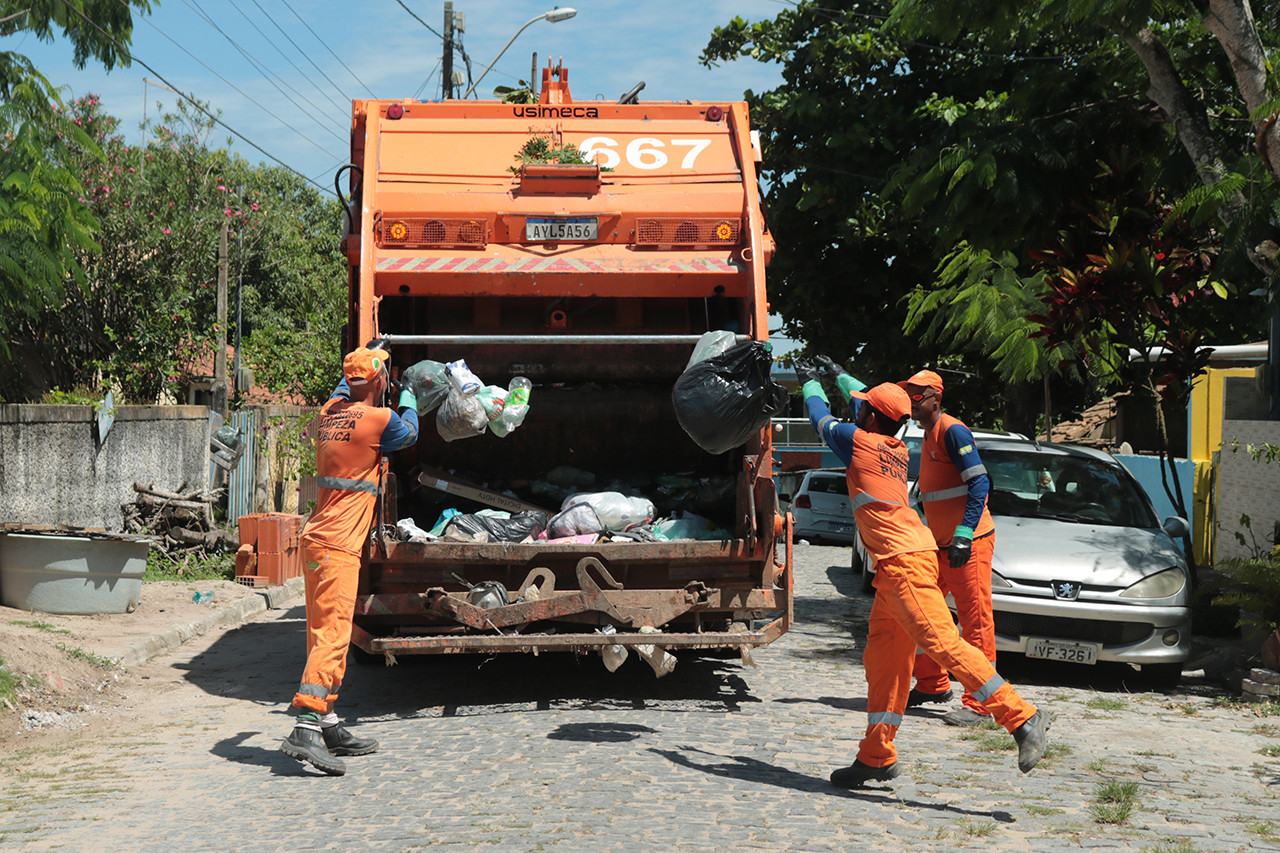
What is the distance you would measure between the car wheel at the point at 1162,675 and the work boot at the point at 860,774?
3.10 meters

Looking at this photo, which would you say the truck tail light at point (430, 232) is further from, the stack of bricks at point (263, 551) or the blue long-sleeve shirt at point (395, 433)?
the stack of bricks at point (263, 551)

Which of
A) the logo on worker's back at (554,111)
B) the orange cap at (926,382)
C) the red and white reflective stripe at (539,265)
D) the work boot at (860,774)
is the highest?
the logo on worker's back at (554,111)

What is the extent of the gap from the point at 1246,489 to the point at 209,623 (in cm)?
810

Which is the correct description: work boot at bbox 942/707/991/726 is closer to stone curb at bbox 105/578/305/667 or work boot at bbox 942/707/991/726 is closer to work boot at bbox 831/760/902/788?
work boot at bbox 831/760/902/788

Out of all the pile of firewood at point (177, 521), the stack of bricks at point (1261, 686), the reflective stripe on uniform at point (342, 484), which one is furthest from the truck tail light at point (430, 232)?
the pile of firewood at point (177, 521)

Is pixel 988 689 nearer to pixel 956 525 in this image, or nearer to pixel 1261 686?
pixel 956 525

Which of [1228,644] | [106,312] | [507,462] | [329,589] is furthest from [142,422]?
[1228,644]

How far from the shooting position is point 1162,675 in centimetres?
740

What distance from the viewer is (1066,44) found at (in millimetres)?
11016

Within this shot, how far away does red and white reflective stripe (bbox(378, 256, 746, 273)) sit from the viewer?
6734 millimetres

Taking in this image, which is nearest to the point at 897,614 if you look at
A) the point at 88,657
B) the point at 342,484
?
the point at 342,484

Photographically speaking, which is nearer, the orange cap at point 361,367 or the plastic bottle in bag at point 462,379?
the orange cap at point 361,367

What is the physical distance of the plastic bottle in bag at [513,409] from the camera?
6.65 m

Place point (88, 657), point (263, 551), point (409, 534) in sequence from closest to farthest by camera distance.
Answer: point (409, 534) → point (88, 657) → point (263, 551)
